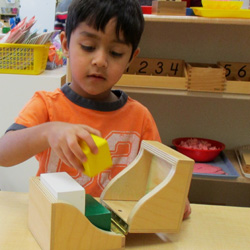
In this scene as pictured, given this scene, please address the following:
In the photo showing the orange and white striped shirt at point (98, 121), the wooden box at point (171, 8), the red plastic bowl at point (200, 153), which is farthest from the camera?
the red plastic bowl at point (200, 153)

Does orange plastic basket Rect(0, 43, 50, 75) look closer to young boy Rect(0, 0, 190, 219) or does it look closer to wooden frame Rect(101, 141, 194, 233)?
young boy Rect(0, 0, 190, 219)

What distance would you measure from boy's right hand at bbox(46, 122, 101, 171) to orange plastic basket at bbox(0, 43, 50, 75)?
3.89 ft

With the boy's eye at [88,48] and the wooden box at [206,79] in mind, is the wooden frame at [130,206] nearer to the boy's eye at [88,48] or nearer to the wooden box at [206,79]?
the boy's eye at [88,48]

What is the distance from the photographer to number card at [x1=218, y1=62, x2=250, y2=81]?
1906mm

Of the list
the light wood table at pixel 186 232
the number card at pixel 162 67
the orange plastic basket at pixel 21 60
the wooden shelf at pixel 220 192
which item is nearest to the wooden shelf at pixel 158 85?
the number card at pixel 162 67

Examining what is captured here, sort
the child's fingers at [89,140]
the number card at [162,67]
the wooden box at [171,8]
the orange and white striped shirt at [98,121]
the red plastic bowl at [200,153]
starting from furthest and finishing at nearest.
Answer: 1. the number card at [162,67]
2. the red plastic bowl at [200,153]
3. the wooden box at [171,8]
4. the orange and white striped shirt at [98,121]
5. the child's fingers at [89,140]

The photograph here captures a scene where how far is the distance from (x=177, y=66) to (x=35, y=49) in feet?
2.20

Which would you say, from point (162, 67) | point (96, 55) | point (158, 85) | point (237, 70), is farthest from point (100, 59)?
point (237, 70)

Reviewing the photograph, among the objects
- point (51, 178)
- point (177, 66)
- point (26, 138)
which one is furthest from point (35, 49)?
point (51, 178)

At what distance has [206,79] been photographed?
169 cm

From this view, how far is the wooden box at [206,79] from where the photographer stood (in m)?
1.68

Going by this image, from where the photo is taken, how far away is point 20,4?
223 centimetres

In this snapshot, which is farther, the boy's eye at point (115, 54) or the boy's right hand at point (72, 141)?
the boy's eye at point (115, 54)

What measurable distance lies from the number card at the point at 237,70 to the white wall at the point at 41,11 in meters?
0.95
